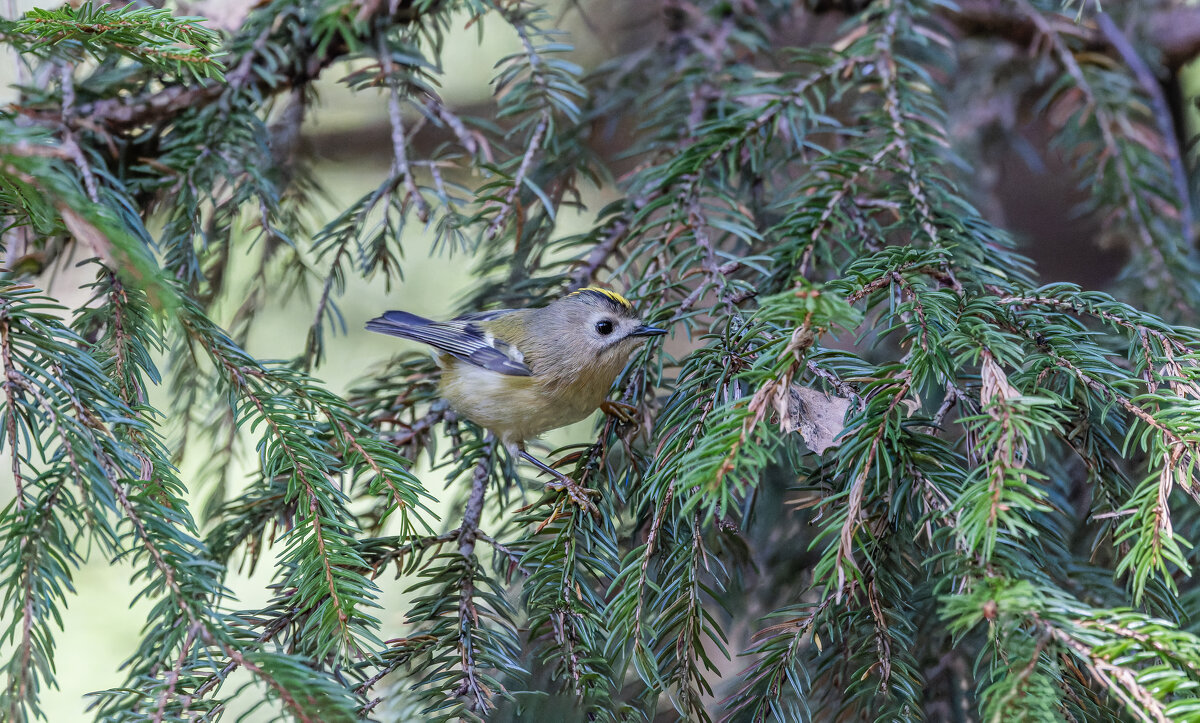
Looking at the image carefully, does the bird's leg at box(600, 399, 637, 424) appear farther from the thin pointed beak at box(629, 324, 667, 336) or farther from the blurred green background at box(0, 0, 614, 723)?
the blurred green background at box(0, 0, 614, 723)

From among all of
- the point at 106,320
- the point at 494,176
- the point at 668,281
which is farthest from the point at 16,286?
the point at 668,281

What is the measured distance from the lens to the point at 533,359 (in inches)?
71.0

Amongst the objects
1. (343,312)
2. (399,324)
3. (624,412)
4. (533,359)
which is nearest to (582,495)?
(624,412)

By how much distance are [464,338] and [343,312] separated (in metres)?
1.31

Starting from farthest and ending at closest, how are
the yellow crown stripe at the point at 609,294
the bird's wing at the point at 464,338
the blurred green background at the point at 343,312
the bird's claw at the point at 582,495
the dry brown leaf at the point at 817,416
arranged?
the blurred green background at the point at 343,312 < the bird's wing at the point at 464,338 < the yellow crown stripe at the point at 609,294 < the bird's claw at the point at 582,495 < the dry brown leaf at the point at 817,416

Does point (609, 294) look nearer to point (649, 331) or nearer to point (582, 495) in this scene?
point (649, 331)

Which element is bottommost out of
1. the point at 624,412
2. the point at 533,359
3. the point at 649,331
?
the point at 533,359

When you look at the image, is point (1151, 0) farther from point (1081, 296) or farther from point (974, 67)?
point (1081, 296)

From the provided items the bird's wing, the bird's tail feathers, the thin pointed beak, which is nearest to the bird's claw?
the thin pointed beak

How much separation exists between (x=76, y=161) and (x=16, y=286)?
1.39 feet

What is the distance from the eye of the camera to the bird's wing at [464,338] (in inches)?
69.3

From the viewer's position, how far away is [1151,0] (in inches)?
76.2

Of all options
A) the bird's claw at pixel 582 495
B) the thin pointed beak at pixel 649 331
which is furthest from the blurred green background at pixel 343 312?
the bird's claw at pixel 582 495

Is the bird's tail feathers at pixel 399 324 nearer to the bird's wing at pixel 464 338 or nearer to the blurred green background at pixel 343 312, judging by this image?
the bird's wing at pixel 464 338
